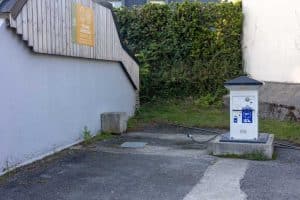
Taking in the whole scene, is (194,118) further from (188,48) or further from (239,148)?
(239,148)

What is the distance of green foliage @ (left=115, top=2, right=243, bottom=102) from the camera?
50.9ft

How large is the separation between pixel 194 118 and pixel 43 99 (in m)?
5.68

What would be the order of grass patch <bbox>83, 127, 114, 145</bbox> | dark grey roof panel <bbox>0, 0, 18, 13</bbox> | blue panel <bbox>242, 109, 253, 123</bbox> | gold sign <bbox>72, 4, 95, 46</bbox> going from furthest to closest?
grass patch <bbox>83, 127, 114, 145</bbox> → gold sign <bbox>72, 4, 95, 46</bbox> → blue panel <bbox>242, 109, 253, 123</bbox> → dark grey roof panel <bbox>0, 0, 18, 13</bbox>

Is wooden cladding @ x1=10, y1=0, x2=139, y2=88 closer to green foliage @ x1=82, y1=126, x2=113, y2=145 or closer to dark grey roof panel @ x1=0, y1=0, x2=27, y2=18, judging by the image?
dark grey roof panel @ x1=0, y1=0, x2=27, y2=18

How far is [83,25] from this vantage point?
10.1m

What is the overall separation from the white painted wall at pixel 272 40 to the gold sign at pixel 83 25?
6.31 meters

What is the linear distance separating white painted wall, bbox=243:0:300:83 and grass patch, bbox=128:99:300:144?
76.2 inches

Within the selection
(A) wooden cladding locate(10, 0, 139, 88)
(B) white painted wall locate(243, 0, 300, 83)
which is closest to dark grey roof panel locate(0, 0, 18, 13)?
(A) wooden cladding locate(10, 0, 139, 88)

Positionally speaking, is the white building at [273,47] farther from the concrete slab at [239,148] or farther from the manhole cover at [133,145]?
the concrete slab at [239,148]

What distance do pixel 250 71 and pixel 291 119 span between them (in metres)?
3.64

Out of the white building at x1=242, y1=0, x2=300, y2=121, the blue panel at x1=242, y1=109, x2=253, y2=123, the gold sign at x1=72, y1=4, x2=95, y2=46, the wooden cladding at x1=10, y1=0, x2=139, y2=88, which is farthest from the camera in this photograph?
the white building at x1=242, y1=0, x2=300, y2=121

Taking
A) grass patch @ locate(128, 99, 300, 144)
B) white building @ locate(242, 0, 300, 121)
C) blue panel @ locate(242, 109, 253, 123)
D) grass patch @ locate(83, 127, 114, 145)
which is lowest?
grass patch @ locate(83, 127, 114, 145)

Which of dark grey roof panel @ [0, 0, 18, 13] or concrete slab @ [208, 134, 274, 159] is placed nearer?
dark grey roof panel @ [0, 0, 18, 13]

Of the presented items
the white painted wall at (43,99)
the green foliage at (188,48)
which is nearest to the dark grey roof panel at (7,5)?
the white painted wall at (43,99)
